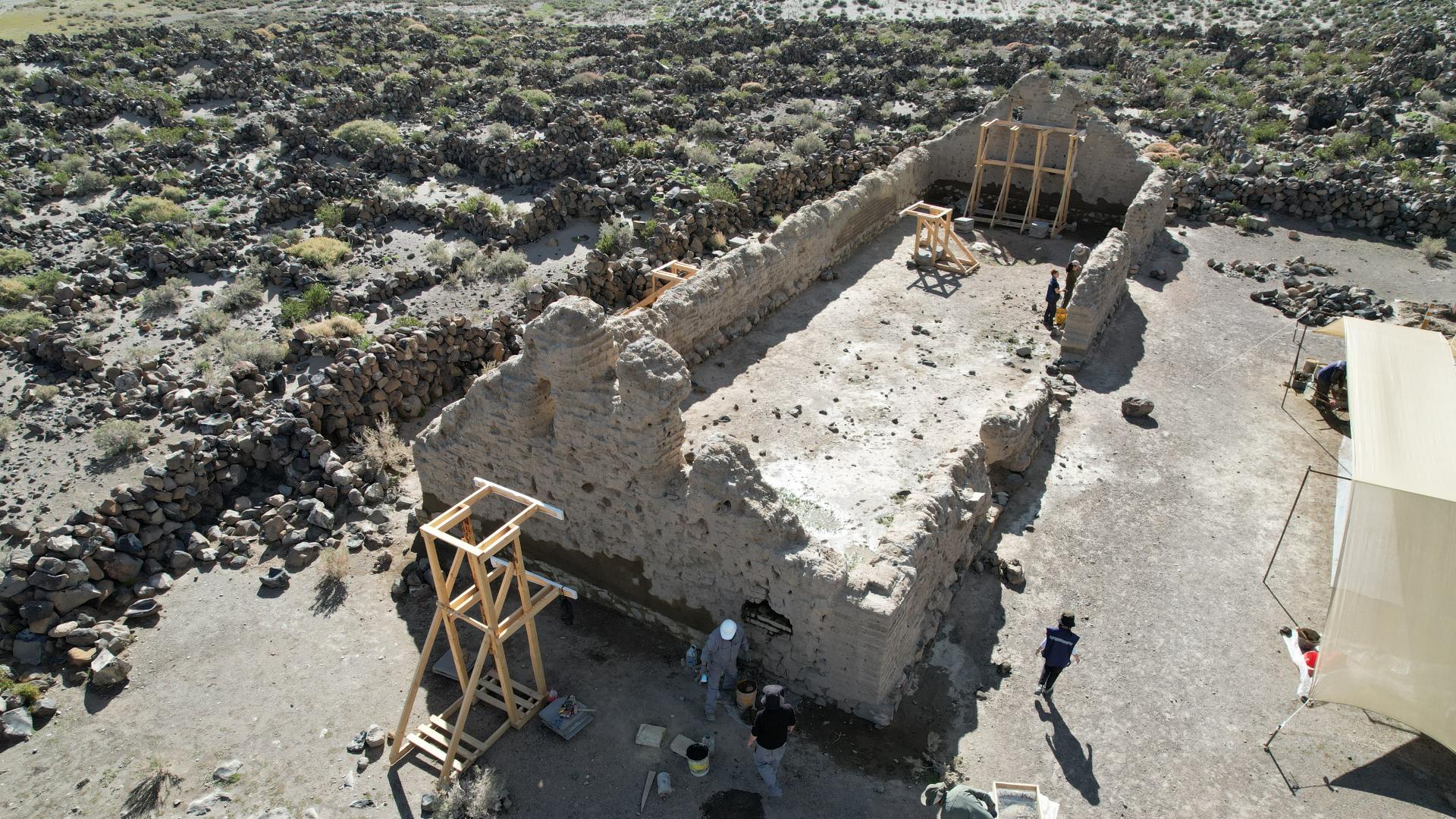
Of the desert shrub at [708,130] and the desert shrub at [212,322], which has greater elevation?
the desert shrub at [212,322]

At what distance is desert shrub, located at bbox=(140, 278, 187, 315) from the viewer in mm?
16344

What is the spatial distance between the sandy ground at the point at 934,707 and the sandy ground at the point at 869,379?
59.9 inches

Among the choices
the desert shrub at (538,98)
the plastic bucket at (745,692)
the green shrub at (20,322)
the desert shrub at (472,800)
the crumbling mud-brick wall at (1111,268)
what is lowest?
the desert shrub at (538,98)

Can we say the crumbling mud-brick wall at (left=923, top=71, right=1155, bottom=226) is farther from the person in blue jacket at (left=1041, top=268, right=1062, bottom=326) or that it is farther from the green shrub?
the green shrub

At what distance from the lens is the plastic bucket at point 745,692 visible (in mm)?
8484

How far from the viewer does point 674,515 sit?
8727 millimetres

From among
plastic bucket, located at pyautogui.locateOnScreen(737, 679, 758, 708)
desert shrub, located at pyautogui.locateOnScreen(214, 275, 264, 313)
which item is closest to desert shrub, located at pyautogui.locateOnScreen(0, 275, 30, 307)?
desert shrub, located at pyautogui.locateOnScreen(214, 275, 264, 313)

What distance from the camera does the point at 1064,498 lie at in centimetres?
1170

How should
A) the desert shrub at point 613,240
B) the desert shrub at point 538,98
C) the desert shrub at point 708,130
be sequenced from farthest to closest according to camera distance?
1. the desert shrub at point 538,98
2. the desert shrub at point 708,130
3. the desert shrub at point 613,240

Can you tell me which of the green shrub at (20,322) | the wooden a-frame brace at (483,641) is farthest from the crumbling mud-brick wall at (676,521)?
the green shrub at (20,322)

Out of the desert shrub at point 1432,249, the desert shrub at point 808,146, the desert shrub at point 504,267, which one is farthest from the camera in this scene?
the desert shrub at point 808,146

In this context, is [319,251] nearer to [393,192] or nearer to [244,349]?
[393,192]

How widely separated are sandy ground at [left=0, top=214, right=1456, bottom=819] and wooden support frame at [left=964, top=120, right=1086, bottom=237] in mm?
9174

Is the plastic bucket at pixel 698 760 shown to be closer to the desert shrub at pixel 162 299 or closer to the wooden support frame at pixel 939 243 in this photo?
the wooden support frame at pixel 939 243
